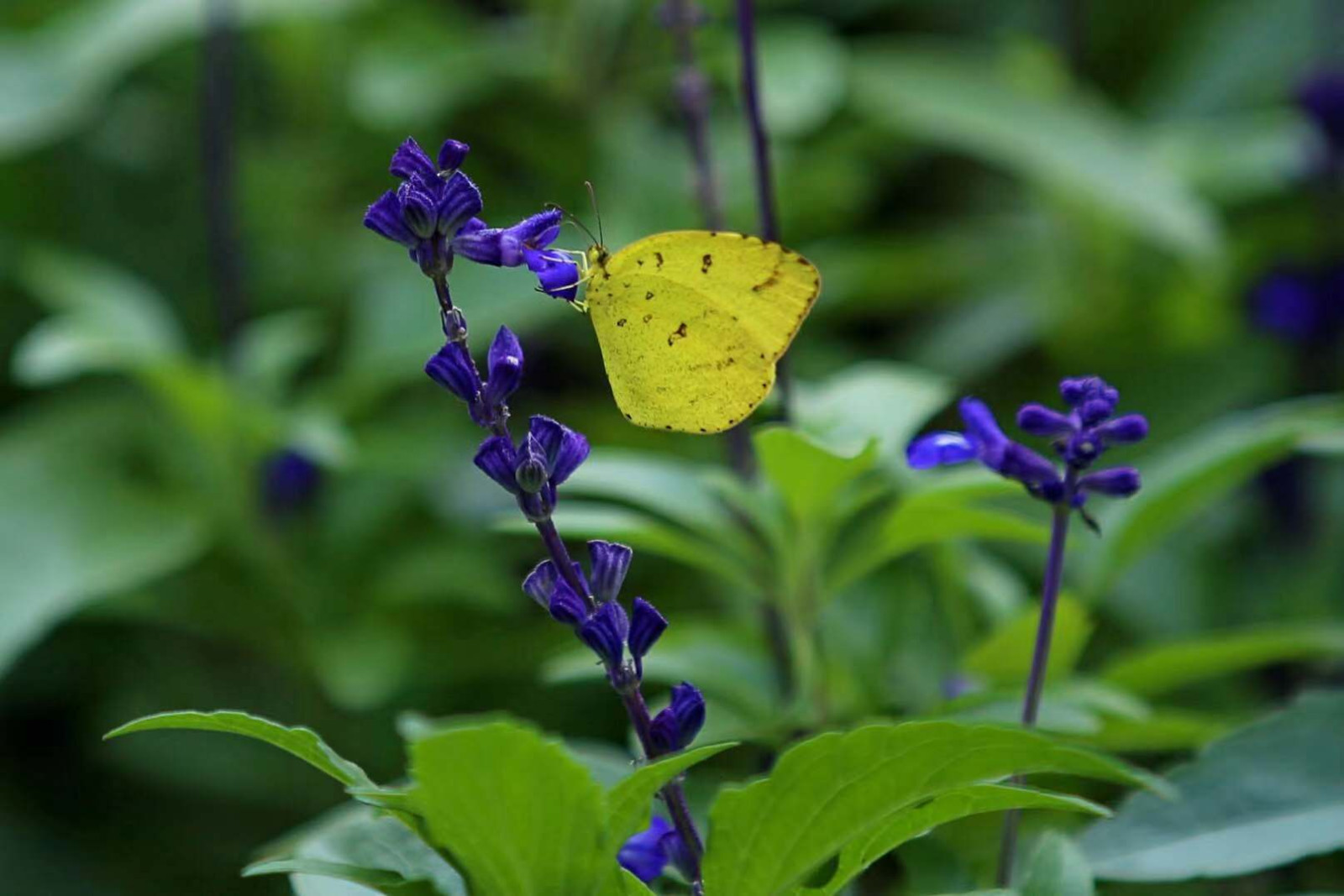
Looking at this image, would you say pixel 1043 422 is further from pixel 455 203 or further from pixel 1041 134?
pixel 1041 134

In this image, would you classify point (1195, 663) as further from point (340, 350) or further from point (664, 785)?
point (340, 350)

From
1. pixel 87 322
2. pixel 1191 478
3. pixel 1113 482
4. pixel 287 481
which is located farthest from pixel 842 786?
pixel 87 322

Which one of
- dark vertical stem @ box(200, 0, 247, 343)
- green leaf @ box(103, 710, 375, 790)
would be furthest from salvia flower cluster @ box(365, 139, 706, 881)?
dark vertical stem @ box(200, 0, 247, 343)

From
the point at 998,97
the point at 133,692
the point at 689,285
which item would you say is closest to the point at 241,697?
the point at 133,692

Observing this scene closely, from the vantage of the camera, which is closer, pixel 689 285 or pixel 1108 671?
pixel 689 285

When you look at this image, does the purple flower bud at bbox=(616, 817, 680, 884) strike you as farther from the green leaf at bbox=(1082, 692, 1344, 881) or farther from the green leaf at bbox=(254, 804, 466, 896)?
the green leaf at bbox=(1082, 692, 1344, 881)

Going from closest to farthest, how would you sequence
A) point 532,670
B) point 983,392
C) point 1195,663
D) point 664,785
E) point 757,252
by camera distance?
point 664,785 < point 757,252 < point 1195,663 < point 532,670 < point 983,392
